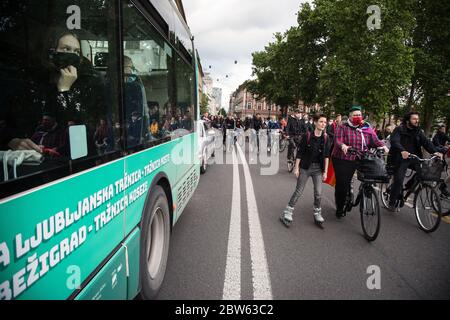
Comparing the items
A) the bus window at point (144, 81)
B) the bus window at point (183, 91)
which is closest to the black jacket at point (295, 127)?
the bus window at point (183, 91)

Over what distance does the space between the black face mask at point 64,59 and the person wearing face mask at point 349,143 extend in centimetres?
429

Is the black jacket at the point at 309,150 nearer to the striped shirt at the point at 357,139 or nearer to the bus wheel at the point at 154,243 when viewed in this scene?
the striped shirt at the point at 357,139

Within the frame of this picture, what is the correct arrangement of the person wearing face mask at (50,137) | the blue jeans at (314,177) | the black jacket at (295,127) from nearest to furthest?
the person wearing face mask at (50,137) → the blue jeans at (314,177) → the black jacket at (295,127)

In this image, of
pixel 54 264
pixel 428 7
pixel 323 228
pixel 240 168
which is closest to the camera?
pixel 54 264

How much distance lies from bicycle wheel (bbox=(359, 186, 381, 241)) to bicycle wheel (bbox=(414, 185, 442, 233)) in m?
1.13

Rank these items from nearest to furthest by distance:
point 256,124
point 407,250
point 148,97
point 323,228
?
point 148,97 → point 407,250 → point 323,228 → point 256,124

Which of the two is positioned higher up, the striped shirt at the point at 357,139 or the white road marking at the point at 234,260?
the striped shirt at the point at 357,139

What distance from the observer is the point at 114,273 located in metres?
2.05

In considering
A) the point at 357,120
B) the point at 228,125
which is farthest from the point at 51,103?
the point at 228,125

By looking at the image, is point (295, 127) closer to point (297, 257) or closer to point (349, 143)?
point (349, 143)

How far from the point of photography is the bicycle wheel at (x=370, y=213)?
4.54m

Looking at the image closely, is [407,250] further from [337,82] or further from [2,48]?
[337,82]

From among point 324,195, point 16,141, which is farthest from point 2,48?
point 324,195

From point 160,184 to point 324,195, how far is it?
5.21 meters
